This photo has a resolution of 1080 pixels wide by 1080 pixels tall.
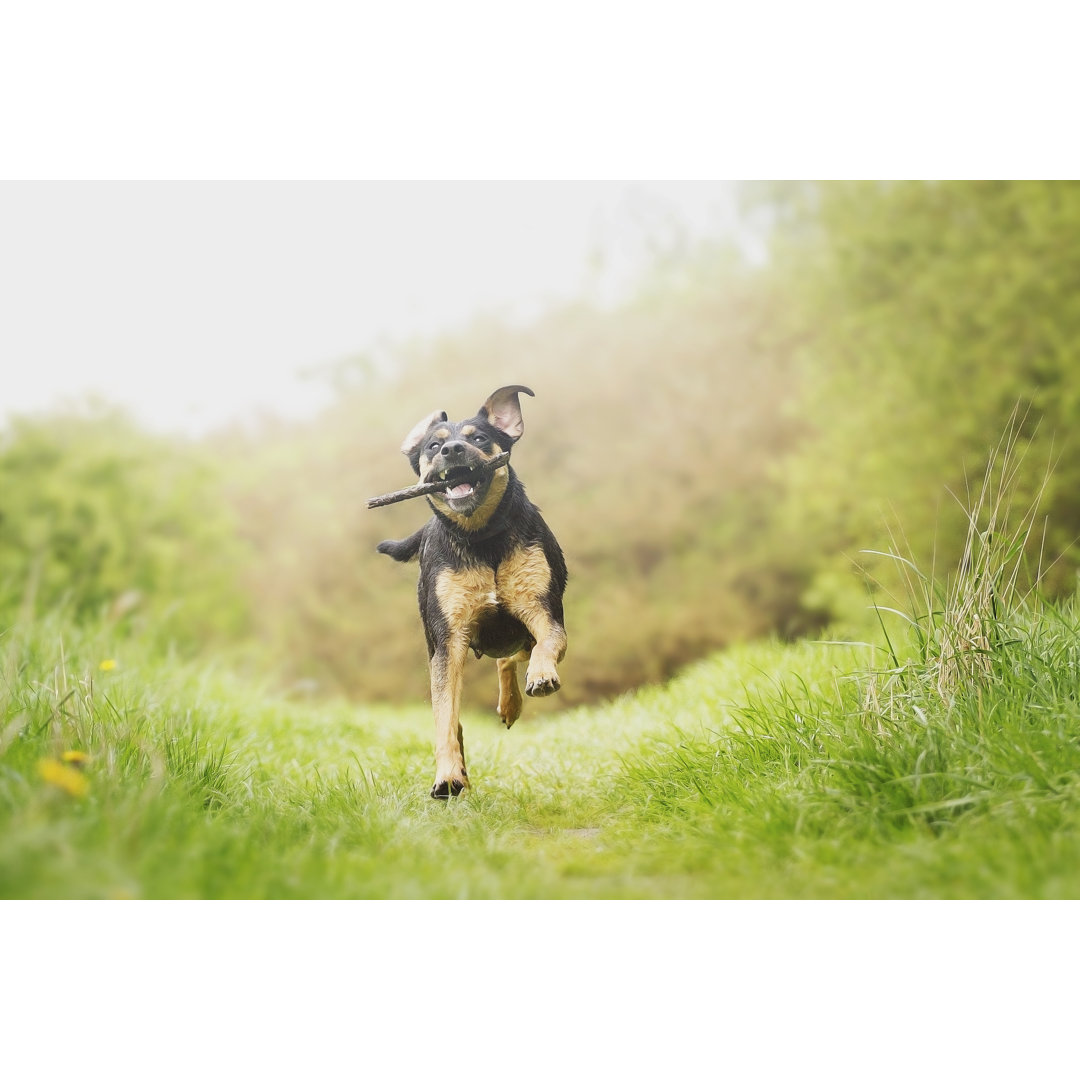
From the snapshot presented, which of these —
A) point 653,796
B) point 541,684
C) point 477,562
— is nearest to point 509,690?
point 477,562

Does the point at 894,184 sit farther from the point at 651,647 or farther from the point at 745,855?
the point at 745,855

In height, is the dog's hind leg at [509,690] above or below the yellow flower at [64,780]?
below

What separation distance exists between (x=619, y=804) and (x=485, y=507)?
1.52 m

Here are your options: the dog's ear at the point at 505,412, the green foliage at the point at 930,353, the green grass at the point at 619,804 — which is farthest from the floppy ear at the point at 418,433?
the green foliage at the point at 930,353

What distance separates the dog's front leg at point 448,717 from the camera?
13.7ft

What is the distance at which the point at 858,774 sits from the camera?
3.63 metres

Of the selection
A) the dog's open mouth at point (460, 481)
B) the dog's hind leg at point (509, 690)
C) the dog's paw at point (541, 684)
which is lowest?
the dog's hind leg at point (509, 690)

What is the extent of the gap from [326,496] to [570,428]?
294 cm

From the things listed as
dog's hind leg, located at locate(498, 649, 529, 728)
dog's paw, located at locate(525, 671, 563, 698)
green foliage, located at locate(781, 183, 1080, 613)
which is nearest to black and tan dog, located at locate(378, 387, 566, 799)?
dog's paw, located at locate(525, 671, 563, 698)

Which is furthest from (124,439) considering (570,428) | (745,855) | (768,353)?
(745,855)

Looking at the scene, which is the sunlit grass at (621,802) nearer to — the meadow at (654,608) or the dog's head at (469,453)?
the meadow at (654,608)

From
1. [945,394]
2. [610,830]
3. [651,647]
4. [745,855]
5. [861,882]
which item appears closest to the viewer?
[861,882]

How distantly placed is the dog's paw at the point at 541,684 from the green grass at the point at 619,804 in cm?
61

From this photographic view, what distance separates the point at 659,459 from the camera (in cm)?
1083
